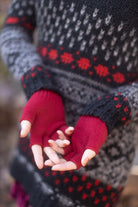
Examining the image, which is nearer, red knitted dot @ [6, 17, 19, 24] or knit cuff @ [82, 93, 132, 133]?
knit cuff @ [82, 93, 132, 133]

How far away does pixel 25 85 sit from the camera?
745mm

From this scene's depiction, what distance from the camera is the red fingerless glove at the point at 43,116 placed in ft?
2.13

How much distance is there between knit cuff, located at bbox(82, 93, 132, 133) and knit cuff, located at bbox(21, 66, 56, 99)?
140 mm

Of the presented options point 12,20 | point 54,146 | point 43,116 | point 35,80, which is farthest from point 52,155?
point 12,20

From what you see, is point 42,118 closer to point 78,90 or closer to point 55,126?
point 55,126

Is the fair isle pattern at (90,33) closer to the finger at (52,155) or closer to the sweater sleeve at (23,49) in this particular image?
the sweater sleeve at (23,49)

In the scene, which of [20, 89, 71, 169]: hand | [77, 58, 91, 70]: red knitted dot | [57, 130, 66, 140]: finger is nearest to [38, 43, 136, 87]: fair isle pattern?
[77, 58, 91, 70]: red knitted dot

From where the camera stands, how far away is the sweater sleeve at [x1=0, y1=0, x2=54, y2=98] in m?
0.74

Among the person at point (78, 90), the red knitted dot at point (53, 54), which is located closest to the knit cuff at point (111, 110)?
the person at point (78, 90)

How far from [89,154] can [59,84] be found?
28 cm

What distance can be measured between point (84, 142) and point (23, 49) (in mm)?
385

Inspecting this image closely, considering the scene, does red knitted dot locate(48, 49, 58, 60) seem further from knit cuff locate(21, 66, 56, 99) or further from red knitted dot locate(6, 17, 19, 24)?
red knitted dot locate(6, 17, 19, 24)

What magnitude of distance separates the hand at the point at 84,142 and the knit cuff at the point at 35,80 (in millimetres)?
148

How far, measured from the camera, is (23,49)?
2.71ft
